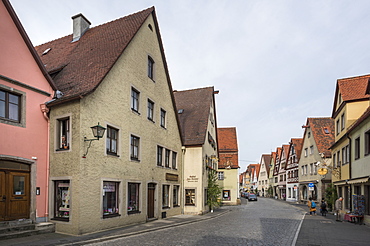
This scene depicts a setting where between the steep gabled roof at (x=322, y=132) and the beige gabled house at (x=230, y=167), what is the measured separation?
1023cm

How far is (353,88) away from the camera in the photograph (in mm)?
24234

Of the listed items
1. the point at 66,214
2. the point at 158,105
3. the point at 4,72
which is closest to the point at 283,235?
the point at 66,214


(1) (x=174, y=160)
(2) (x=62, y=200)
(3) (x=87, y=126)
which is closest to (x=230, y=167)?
(1) (x=174, y=160)

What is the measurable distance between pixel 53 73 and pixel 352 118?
19.7 metres

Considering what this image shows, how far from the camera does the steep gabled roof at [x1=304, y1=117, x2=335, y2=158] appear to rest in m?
41.4

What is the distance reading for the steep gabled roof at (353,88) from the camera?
23.1 meters

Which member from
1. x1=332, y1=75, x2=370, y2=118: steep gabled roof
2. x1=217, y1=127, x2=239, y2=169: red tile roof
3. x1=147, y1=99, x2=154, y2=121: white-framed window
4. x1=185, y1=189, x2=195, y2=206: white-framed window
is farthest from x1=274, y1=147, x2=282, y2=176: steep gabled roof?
x1=147, y1=99, x2=154, y2=121: white-framed window

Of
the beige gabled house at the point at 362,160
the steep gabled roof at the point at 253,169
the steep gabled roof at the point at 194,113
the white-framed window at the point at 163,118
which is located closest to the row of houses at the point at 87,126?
the white-framed window at the point at 163,118

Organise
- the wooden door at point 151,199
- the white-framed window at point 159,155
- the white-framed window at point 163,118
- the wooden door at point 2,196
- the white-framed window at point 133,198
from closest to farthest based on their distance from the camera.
A: the wooden door at point 2,196, the white-framed window at point 133,198, the wooden door at point 151,199, the white-framed window at point 159,155, the white-framed window at point 163,118

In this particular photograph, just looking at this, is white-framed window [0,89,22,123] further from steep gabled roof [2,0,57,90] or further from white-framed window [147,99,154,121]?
white-framed window [147,99,154,121]

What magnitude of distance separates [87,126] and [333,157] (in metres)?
23.3

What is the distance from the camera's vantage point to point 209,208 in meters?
27.3

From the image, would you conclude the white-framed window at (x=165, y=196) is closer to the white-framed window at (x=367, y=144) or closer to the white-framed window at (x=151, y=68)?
the white-framed window at (x=151, y=68)

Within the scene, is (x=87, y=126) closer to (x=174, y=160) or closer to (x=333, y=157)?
(x=174, y=160)
